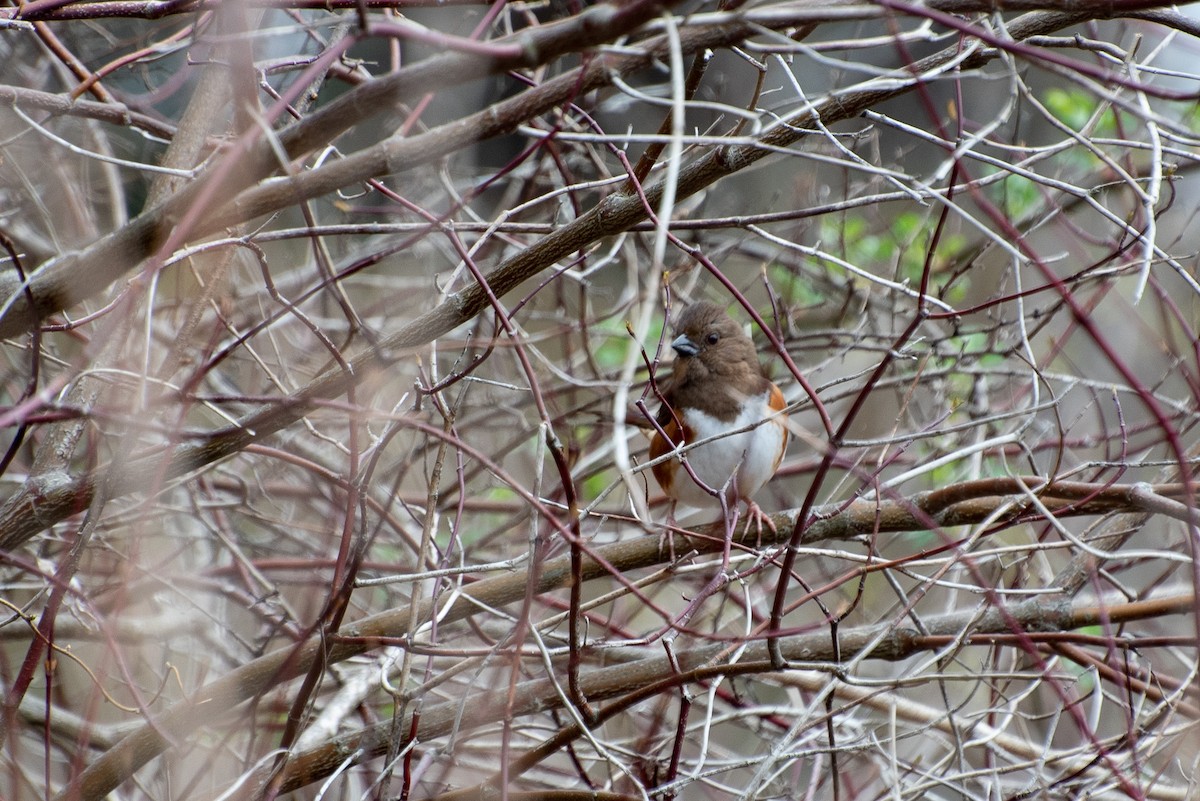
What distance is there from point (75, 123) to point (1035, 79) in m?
5.91

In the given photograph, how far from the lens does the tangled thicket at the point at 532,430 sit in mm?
1521

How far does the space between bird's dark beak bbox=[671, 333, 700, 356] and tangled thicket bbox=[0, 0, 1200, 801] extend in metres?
0.33

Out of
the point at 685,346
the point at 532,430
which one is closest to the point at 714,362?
the point at 685,346

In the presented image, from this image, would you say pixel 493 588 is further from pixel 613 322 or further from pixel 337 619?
pixel 613 322

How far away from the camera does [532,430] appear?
341 centimetres

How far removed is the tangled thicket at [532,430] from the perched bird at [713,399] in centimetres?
22

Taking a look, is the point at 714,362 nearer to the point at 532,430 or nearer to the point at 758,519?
the point at 532,430

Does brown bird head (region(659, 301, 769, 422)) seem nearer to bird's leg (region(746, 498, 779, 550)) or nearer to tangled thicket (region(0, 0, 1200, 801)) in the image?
tangled thicket (region(0, 0, 1200, 801))

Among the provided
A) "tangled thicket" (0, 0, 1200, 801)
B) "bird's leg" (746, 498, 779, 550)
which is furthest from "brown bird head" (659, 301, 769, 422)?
"bird's leg" (746, 498, 779, 550)

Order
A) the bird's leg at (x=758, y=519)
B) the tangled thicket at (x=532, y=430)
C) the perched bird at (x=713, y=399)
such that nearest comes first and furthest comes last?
the tangled thicket at (x=532, y=430)
the bird's leg at (x=758, y=519)
the perched bird at (x=713, y=399)

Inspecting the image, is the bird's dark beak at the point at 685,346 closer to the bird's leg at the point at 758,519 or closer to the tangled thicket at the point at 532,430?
the tangled thicket at the point at 532,430

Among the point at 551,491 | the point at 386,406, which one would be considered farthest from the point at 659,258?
the point at 551,491

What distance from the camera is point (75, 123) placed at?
144 inches

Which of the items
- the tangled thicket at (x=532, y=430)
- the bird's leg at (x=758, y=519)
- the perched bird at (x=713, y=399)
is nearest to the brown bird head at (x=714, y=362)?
the perched bird at (x=713, y=399)
